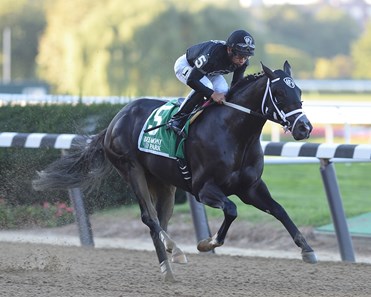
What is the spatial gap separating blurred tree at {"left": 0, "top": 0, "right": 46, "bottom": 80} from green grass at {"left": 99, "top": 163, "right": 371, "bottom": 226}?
31227 millimetres

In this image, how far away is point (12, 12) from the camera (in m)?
47.2

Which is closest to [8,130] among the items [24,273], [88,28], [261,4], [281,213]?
[24,273]

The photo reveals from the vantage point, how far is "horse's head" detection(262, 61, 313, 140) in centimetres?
512

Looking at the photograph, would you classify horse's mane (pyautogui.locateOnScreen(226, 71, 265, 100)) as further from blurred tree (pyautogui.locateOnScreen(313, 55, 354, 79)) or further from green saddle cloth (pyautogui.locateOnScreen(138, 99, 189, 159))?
blurred tree (pyautogui.locateOnScreen(313, 55, 354, 79))

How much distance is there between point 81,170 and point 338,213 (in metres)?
1.91

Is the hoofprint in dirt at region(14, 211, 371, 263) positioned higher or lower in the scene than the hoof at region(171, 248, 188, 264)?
lower

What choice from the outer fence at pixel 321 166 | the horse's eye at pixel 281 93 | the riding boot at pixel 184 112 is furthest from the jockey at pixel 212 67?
the outer fence at pixel 321 166

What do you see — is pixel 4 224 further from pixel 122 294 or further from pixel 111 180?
pixel 122 294

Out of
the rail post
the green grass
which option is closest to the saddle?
the rail post

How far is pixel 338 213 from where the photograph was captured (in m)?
6.61

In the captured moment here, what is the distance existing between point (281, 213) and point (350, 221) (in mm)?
1986

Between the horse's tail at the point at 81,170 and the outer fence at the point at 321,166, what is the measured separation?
0.80 feet

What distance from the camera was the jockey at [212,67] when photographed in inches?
220

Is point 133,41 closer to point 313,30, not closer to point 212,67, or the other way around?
point 212,67
